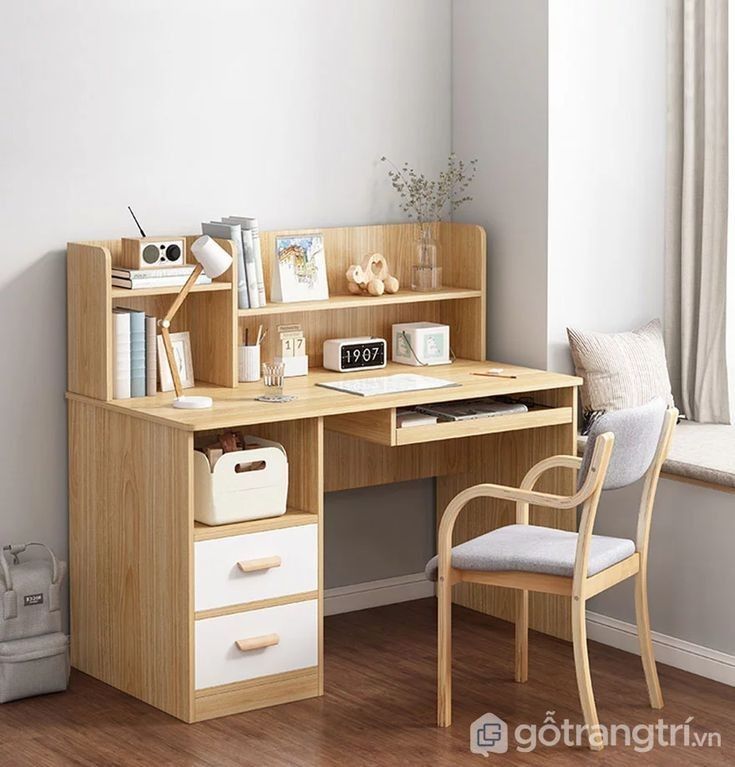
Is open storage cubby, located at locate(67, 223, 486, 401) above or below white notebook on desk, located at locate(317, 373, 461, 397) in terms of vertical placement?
above

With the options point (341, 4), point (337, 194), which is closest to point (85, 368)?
point (337, 194)

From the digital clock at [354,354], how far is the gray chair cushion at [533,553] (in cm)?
80

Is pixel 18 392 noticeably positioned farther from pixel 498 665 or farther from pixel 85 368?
pixel 498 665

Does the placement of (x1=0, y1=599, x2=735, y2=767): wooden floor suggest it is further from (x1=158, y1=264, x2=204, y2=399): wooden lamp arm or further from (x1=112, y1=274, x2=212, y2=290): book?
(x1=112, y1=274, x2=212, y2=290): book

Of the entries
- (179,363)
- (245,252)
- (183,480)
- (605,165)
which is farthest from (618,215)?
(183,480)

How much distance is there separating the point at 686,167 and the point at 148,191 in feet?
5.41

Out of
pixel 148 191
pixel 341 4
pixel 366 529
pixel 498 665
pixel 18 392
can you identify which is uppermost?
pixel 341 4

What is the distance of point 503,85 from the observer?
4207mm

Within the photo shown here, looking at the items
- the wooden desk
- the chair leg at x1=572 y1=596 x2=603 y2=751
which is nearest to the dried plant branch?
the wooden desk

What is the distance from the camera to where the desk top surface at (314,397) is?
11.3ft

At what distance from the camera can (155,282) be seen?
12.0 ft

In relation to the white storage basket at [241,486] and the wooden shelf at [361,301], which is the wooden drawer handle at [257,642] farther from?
the wooden shelf at [361,301]

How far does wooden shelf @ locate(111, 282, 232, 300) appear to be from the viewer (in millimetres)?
3574

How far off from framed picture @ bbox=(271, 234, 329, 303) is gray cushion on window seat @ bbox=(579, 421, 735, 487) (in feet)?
2.93
